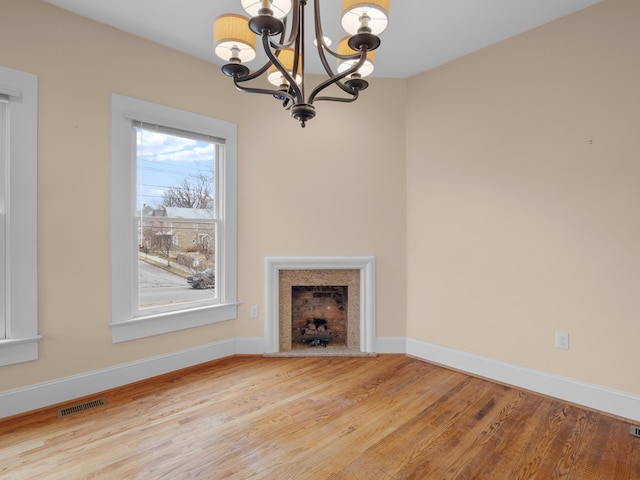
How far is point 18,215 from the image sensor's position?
89.4 inches

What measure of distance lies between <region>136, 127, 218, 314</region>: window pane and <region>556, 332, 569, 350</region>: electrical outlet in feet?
9.61

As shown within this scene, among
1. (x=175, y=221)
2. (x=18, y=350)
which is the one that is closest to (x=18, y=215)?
(x=18, y=350)

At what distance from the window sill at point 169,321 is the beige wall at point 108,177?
0.07 metres

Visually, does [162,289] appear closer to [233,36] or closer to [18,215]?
[18,215]

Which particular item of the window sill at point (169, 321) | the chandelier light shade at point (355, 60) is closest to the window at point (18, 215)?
the window sill at point (169, 321)

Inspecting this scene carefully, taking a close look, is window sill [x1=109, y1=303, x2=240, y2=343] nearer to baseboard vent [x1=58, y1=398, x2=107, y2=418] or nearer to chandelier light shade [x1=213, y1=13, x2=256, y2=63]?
baseboard vent [x1=58, y1=398, x2=107, y2=418]

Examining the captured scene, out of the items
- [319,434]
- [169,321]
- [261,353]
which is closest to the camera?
[319,434]

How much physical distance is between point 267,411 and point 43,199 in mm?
2143

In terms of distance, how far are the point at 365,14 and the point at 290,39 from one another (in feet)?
1.16

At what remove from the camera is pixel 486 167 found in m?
2.97

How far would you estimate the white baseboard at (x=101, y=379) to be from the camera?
229 cm

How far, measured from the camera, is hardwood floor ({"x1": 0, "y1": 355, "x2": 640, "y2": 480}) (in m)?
1.79

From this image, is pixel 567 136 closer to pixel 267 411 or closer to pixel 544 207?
pixel 544 207

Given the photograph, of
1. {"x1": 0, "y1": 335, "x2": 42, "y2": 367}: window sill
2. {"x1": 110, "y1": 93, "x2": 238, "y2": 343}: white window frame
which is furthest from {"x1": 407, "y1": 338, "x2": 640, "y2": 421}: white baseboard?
{"x1": 0, "y1": 335, "x2": 42, "y2": 367}: window sill
